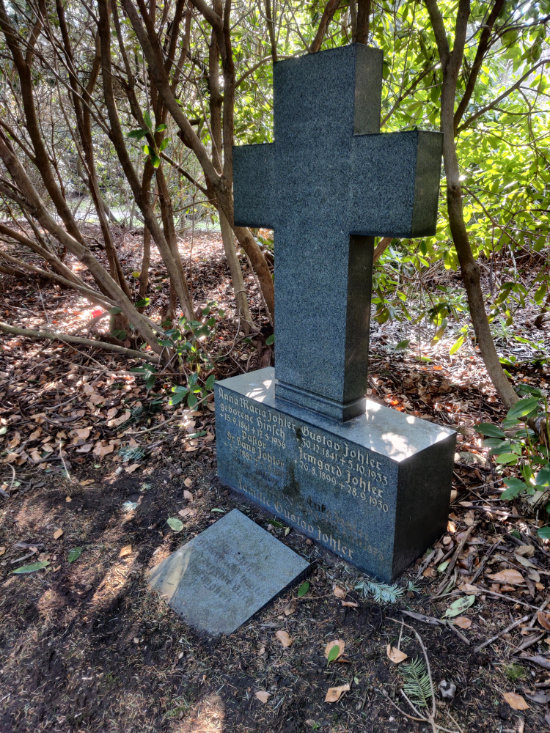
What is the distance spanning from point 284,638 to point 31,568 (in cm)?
142

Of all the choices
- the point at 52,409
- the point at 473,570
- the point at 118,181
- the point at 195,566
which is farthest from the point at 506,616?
the point at 118,181

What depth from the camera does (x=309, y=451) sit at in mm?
2609

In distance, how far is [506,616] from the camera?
2184mm

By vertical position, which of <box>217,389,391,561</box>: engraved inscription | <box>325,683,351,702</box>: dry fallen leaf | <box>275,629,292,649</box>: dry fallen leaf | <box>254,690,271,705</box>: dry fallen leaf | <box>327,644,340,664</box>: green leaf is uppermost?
<box>217,389,391,561</box>: engraved inscription

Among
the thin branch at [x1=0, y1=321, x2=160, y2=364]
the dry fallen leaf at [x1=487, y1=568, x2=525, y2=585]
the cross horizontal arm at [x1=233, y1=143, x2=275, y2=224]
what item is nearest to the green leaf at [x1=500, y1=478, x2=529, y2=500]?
the dry fallen leaf at [x1=487, y1=568, x2=525, y2=585]

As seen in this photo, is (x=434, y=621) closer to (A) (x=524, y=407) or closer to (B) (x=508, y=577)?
(B) (x=508, y=577)

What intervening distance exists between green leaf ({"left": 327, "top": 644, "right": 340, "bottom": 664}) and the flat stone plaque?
0.37m

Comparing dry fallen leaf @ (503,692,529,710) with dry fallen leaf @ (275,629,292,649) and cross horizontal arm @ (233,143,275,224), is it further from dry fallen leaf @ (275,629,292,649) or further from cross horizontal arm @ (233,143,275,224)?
cross horizontal arm @ (233,143,275,224)

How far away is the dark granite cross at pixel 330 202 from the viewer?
6.63 feet

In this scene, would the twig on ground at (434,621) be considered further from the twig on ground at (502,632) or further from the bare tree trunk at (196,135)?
the bare tree trunk at (196,135)

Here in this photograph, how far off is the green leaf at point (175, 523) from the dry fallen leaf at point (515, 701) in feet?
5.81

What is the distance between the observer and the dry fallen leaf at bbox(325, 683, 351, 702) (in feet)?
6.38

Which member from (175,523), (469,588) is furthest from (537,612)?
(175,523)

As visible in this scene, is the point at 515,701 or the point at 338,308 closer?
the point at 515,701
